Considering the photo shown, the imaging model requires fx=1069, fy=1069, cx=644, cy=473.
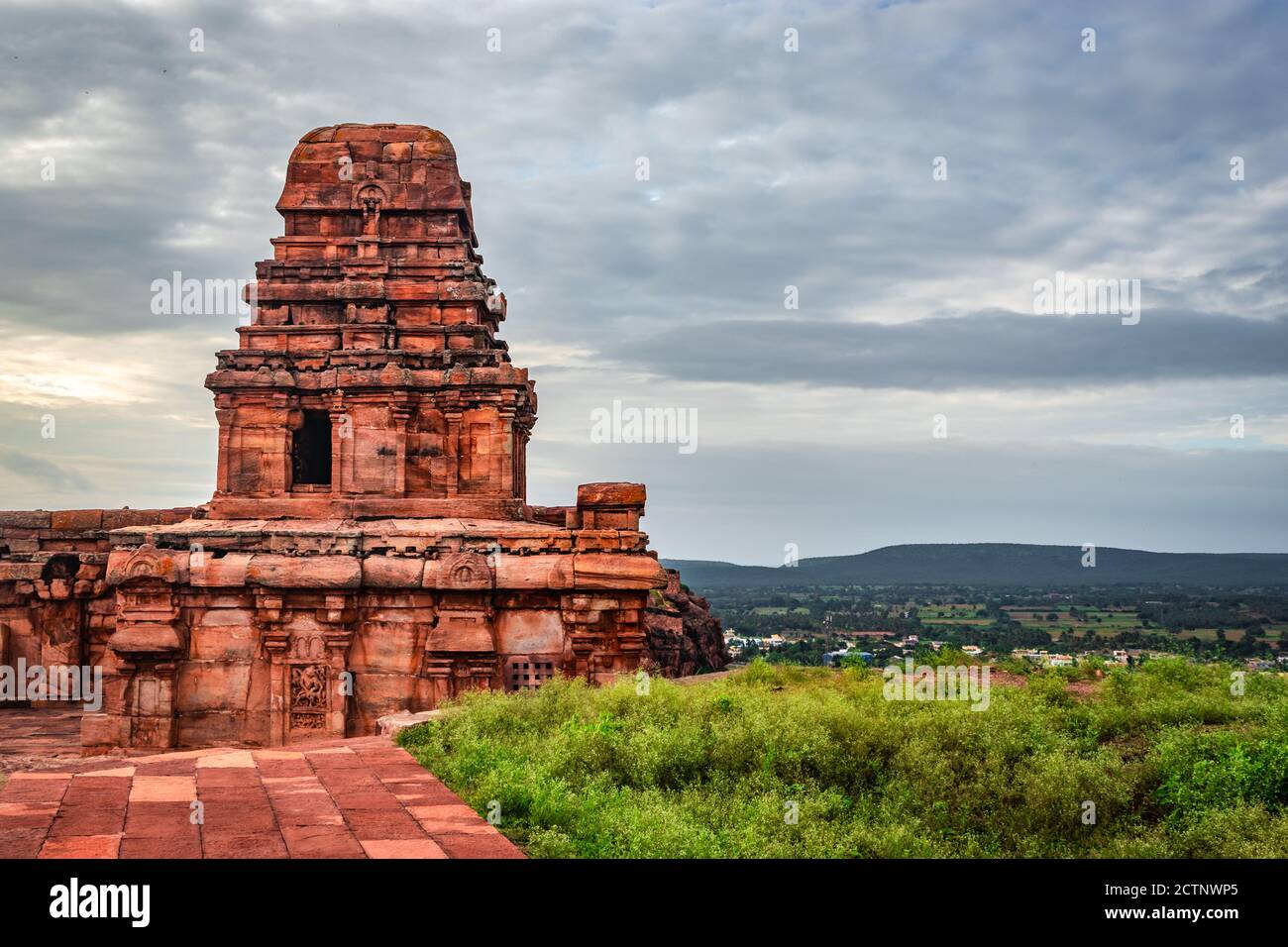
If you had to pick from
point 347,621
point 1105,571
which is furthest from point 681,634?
point 1105,571

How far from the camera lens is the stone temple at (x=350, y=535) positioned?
629 inches

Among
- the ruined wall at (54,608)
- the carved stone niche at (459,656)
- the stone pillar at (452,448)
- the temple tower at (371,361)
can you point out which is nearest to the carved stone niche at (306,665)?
the carved stone niche at (459,656)

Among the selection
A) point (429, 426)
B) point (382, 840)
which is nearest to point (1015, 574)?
point (429, 426)

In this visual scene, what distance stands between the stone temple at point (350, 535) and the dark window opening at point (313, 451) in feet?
0.14

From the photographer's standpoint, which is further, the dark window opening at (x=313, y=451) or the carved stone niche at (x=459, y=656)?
the dark window opening at (x=313, y=451)

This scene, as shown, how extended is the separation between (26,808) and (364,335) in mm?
14311

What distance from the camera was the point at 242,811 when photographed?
24.6 feet

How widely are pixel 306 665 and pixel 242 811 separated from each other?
353 inches

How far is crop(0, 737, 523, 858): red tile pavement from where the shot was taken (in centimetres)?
657

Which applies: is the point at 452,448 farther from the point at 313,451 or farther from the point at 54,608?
the point at 54,608

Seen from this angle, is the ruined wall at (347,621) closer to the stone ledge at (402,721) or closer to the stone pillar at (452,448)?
the stone pillar at (452,448)

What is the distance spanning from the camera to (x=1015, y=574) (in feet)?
622

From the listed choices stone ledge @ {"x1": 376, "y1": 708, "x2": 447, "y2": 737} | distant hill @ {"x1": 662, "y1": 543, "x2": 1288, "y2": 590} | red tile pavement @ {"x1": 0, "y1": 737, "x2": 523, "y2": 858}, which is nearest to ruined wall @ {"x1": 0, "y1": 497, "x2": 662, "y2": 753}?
stone ledge @ {"x1": 376, "y1": 708, "x2": 447, "y2": 737}
